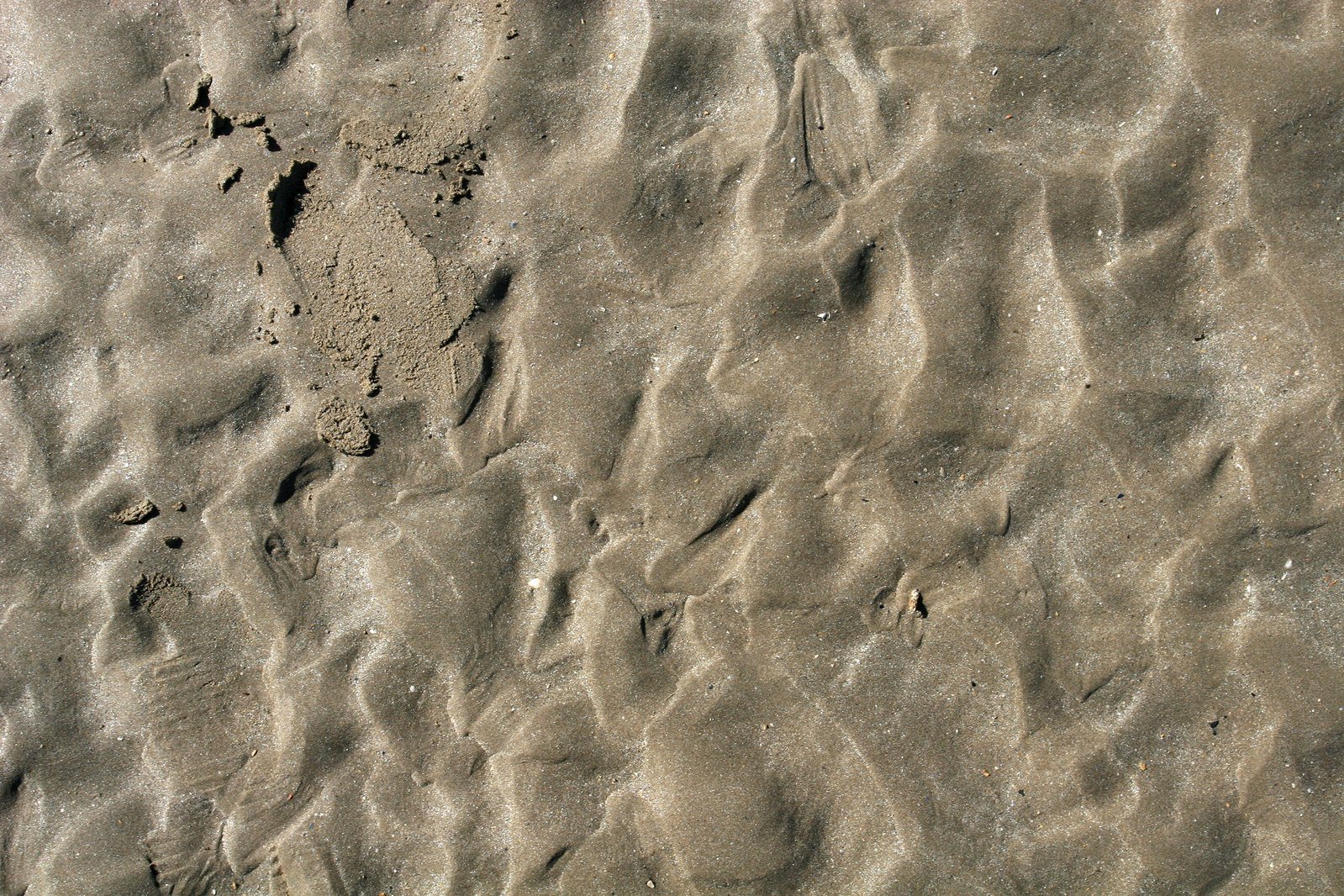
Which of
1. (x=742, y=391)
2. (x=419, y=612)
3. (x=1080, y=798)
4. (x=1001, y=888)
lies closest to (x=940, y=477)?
(x=742, y=391)

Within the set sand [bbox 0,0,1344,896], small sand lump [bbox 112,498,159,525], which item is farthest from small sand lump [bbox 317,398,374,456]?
small sand lump [bbox 112,498,159,525]

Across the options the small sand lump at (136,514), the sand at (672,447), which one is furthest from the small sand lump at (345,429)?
the small sand lump at (136,514)

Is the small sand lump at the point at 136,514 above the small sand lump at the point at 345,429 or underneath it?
Result: underneath

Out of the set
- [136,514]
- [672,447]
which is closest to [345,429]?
[136,514]

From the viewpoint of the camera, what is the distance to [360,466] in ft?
6.79

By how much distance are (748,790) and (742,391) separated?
0.96m

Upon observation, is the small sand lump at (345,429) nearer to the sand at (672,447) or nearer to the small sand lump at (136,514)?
the sand at (672,447)

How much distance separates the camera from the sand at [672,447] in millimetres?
1948

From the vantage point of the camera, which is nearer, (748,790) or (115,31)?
(748,790)

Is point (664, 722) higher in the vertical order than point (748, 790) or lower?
higher

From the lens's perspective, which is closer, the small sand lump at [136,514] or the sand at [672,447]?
the sand at [672,447]

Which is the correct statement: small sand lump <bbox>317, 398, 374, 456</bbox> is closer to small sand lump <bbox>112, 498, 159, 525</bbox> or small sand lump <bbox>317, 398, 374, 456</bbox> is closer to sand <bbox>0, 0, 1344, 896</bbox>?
sand <bbox>0, 0, 1344, 896</bbox>

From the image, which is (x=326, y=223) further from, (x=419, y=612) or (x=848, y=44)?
(x=848, y=44)

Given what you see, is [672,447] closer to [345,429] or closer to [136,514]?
[345,429]
